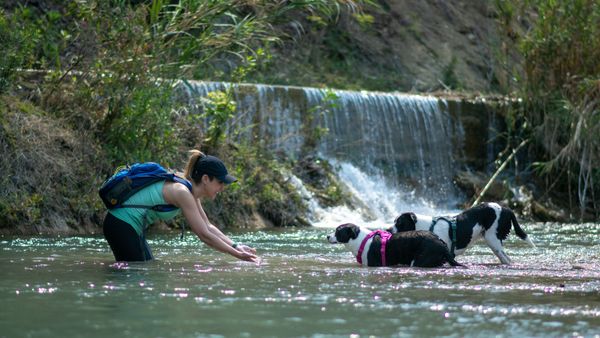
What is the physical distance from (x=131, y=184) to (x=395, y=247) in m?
2.39

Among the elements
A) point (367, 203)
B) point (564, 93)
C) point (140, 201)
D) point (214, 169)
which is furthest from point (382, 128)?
point (214, 169)

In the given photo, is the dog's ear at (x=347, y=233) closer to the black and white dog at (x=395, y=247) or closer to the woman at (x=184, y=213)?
the black and white dog at (x=395, y=247)

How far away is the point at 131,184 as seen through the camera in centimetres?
961

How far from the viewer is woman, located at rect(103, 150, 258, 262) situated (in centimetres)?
933

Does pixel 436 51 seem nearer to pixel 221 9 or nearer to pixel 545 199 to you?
pixel 545 199

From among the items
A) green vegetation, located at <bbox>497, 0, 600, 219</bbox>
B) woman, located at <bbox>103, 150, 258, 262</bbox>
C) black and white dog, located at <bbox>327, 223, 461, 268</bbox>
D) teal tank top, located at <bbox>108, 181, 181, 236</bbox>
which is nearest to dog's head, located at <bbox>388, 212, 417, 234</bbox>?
black and white dog, located at <bbox>327, 223, 461, 268</bbox>

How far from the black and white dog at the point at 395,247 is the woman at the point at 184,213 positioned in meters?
1.13

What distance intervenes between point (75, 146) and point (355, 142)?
7.44 meters

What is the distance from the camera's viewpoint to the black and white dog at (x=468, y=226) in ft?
35.3

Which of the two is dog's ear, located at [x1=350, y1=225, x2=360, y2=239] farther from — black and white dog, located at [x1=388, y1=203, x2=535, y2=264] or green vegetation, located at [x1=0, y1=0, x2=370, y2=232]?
green vegetation, located at [x1=0, y1=0, x2=370, y2=232]

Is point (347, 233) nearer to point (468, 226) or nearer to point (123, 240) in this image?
point (468, 226)

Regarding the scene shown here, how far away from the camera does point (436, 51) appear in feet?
92.7

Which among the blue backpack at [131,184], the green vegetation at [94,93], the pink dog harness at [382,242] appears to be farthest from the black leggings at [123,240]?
the green vegetation at [94,93]

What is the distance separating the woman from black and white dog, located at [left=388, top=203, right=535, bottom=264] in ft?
6.09
